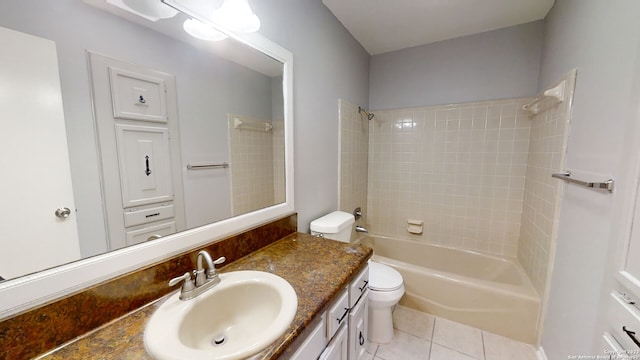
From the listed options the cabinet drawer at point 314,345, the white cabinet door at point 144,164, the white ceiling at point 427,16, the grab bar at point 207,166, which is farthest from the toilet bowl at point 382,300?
the white ceiling at point 427,16

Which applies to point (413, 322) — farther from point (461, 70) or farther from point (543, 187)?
point (461, 70)

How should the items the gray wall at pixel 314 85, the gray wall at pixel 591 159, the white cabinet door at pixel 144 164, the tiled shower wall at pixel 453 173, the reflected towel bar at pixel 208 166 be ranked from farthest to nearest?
the tiled shower wall at pixel 453 173 < the gray wall at pixel 314 85 < the reflected towel bar at pixel 208 166 < the gray wall at pixel 591 159 < the white cabinet door at pixel 144 164

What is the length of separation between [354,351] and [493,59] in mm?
2617

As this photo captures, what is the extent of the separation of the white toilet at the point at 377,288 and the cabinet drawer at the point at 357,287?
0.36m

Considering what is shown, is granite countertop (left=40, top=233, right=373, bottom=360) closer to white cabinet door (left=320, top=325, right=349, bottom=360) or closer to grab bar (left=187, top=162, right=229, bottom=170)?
white cabinet door (left=320, top=325, right=349, bottom=360)

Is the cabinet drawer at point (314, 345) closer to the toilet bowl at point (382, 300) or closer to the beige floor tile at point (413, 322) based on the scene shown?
the toilet bowl at point (382, 300)

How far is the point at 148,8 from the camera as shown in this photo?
86 cm

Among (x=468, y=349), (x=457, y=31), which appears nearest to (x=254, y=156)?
(x=468, y=349)

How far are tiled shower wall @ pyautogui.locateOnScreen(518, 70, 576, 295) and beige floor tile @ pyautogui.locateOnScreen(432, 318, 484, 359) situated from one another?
557 mm

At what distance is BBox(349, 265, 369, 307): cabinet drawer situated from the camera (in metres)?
1.13

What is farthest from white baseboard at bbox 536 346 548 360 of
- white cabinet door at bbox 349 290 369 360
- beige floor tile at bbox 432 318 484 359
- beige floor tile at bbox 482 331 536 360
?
white cabinet door at bbox 349 290 369 360

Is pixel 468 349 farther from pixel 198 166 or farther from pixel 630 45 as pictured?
pixel 198 166

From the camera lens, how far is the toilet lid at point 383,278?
1.60m

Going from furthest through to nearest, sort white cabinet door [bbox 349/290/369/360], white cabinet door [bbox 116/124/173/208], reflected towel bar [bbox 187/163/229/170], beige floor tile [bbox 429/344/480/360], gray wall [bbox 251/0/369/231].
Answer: beige floor tile [bbox 429/344/480/360]
gray wall [bbox 251/0/369/231]
white cabinet door [bbox 349/290/369/360]
reflected towel bar [bbox 187/163/229/170]
white cabinet door [bbox 116/124/173/208]
